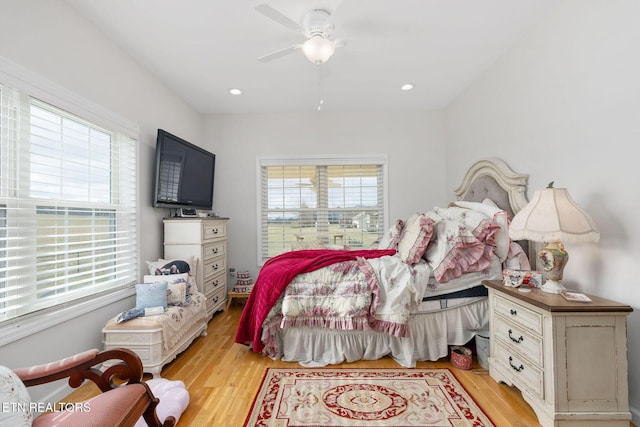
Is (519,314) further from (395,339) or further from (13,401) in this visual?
(13,401)

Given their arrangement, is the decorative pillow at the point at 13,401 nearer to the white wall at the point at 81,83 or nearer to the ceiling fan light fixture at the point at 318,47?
the white wall at the point at 81,83

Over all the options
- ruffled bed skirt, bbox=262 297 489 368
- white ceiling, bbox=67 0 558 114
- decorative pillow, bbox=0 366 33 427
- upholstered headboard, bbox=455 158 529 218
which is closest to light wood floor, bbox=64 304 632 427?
ruffled bed skirt, bbox=262 297 489 368

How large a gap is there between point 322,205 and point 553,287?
297 cm

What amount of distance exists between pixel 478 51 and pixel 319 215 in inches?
108

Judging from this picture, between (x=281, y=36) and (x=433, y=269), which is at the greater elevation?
(x=281, y=36)

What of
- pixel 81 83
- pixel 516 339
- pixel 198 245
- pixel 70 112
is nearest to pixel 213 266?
pixel 198 245

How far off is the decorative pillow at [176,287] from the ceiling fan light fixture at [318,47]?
228cm

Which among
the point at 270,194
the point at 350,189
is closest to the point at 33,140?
the point at 270,194

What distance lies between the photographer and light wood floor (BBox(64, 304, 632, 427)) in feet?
5.59

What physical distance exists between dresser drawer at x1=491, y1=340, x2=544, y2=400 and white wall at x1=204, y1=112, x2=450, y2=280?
95.4 inches

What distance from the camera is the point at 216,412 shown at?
1.75 m

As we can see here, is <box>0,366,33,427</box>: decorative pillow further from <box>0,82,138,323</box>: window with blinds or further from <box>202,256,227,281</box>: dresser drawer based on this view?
<box>202,256,227,281</box>: dresser drawer

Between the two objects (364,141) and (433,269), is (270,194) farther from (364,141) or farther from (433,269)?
(433,269)

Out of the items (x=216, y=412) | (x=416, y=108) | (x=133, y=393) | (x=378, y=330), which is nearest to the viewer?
(x=133, y=393)
